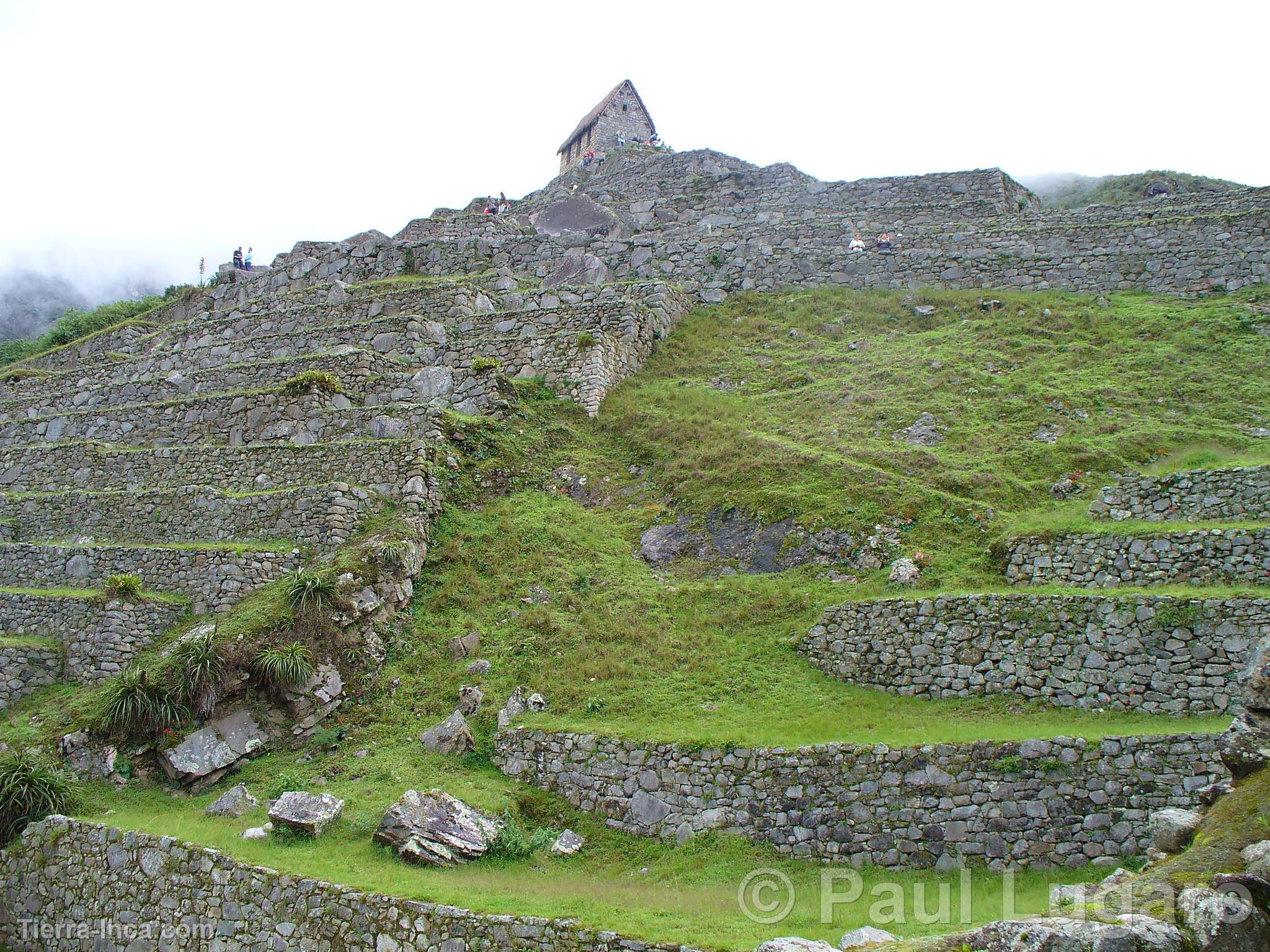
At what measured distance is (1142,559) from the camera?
43.1ft

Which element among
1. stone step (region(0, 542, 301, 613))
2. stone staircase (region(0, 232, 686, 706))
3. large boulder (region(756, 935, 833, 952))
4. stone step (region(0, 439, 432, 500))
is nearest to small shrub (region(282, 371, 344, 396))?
stone staircase (region(0, 232, 686, 706))

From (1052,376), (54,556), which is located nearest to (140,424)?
(54,556)

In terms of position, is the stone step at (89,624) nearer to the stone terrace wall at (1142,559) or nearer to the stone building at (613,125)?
the stone terrace wall at (1142,559)

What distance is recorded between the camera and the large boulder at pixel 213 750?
533 inches

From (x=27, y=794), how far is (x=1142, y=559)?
1670 centimetres

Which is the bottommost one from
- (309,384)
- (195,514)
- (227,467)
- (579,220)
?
(195,514)

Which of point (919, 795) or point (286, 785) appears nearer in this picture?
point (919, 795)

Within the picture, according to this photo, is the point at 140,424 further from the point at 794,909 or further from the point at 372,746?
the point at 794,909

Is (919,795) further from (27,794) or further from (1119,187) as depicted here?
(1119,187)

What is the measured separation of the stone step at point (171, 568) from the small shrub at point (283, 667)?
2.66 meters

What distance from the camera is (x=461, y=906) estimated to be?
959 centimetres

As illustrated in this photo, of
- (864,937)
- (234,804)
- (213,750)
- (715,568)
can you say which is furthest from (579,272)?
(864,937)

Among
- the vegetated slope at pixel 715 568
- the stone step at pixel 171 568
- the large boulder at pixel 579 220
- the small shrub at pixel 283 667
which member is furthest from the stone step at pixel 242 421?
the large boulder at pixel 579 220

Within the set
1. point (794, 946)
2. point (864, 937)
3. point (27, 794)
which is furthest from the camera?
point (27, 794)
